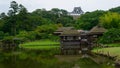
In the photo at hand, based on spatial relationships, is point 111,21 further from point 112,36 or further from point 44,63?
point 44,63

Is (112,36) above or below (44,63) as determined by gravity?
above

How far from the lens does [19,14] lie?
298 feet

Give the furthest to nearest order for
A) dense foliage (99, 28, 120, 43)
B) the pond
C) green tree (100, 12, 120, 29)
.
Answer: green tree (100, 12, 120, 29) → dense foliage (99, 28, 120, 43) → the pond

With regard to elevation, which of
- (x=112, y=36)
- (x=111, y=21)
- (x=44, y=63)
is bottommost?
(x=44, y=63)

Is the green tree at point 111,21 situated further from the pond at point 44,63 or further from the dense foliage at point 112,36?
the pond at point 44,63

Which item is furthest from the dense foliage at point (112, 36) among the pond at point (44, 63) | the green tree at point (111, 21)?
the pond at point (44, 63)

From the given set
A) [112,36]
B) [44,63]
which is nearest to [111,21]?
[112,36]

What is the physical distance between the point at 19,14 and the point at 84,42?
36779mm

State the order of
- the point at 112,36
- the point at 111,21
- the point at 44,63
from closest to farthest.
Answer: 1. the point at 44,63
2. the point at 112,36
3. the point at 111,21

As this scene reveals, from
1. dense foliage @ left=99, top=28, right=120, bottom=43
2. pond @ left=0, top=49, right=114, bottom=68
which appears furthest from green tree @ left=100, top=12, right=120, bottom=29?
pond @ left=0, top=49, right=114, bottom=68

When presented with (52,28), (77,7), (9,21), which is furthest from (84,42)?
(77,7)

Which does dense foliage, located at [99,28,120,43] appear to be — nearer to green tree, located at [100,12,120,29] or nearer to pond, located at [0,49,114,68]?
green tree, located at [100,12,120,29]

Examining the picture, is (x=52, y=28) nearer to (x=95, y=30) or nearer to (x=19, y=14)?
(x=19, y=14)

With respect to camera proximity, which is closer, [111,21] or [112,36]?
[112,36]
